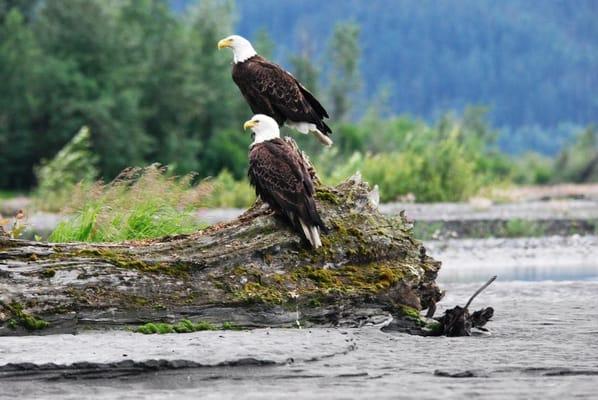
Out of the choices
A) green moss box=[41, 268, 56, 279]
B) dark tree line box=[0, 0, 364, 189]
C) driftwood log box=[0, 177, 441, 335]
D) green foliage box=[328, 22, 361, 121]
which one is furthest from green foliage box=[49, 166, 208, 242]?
green foliage box=[328, 22, 361, 121]

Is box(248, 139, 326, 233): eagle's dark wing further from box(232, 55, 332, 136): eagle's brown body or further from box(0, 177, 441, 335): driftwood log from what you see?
box(232, 55, 332, 136): eagle's brown body

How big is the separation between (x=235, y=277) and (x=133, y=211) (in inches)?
138

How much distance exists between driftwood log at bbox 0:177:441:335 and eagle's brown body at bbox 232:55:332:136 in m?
1.84

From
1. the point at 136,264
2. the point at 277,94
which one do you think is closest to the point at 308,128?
the point at 277,94

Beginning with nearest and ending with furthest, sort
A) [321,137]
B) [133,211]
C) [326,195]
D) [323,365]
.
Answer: [323,365], [326,195], [321,137], [133,211]

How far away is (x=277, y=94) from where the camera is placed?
44.1 feet

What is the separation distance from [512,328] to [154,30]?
59459mm

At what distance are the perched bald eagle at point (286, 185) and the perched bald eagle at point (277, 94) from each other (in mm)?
2022

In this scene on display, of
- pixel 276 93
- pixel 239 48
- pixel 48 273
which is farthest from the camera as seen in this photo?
pixel 239 48

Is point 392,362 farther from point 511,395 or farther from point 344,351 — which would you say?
point 511,395

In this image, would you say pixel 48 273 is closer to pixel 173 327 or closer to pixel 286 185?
pixel 173 327

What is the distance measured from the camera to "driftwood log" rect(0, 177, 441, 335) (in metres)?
10.5

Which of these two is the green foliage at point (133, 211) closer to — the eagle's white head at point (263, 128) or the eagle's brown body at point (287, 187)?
the eagle's white head at point (263, 128)

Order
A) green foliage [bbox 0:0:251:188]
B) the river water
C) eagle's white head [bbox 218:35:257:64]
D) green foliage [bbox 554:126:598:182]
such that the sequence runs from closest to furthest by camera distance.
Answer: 1. the river water
2. eagle's white head [bbox 218:35:257:64]
3. green foliage [bbox 0:0:251:188]
4. green foliage [bbox 554:126:598:182]
